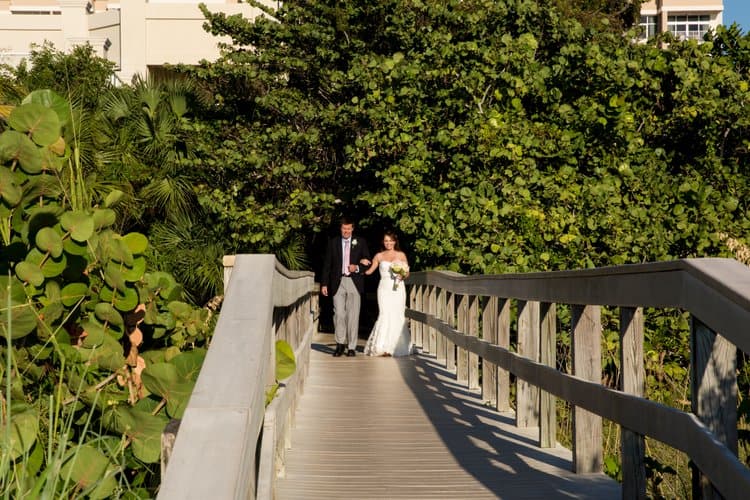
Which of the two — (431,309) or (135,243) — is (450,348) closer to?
(431,309)

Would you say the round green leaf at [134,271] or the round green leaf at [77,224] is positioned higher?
the round green leaf at [77,224]

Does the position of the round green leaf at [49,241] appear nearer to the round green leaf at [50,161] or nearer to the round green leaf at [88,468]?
the round green leaf at [50,161]

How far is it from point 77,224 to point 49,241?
181mm

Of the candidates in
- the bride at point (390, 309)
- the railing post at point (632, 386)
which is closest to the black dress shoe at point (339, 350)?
the bride at point (390, 309)

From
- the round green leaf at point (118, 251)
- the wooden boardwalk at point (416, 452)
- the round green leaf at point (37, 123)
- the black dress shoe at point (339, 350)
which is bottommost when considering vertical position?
the black dress shoe at point (339, 350)

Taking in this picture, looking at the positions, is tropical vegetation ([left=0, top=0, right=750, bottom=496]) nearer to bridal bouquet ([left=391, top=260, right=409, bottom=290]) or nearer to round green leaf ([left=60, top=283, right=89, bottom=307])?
bridal bouquet ([left=391, top=260, right=409, bottom=290])

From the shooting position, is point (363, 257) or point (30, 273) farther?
point (363, 257)

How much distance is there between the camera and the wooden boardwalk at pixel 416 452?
564 cm

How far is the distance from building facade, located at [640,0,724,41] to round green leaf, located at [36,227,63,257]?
214ft

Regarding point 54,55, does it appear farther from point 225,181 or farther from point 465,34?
point 465,34

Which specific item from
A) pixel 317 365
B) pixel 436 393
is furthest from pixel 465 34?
pixel 436 393

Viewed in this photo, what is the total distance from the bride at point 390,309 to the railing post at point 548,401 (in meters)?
8.28

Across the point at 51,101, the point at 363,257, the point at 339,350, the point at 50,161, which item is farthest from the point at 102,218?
the point at 363,257

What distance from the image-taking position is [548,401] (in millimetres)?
6723
